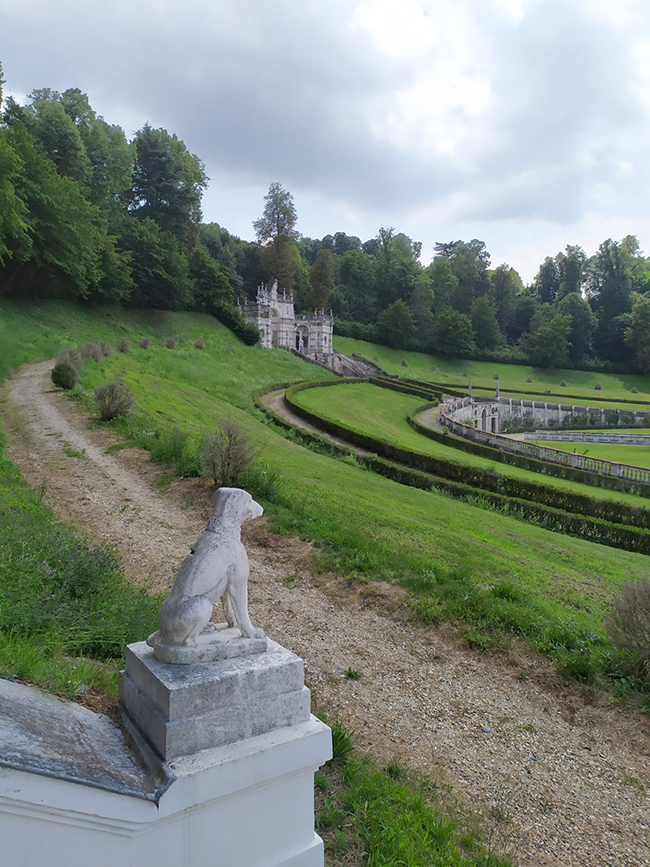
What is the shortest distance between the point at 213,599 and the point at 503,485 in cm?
1886

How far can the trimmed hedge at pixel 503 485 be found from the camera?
1825cm

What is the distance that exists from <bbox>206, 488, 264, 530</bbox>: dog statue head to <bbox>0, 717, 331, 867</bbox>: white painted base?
1409 millimetres

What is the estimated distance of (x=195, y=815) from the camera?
299 centimetres

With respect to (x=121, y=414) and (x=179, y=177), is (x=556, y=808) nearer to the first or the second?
(x=121, y=414)

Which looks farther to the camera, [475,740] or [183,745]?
[475,740]

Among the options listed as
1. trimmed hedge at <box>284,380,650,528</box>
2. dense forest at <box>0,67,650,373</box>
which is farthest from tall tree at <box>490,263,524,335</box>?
trimmed hedge at <box>284,380,650,528</box>

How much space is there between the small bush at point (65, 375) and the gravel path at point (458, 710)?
1062cm

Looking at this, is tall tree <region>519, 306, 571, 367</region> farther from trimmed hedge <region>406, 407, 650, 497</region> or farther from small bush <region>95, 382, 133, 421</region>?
small bush <region>95, 382, 133, 421</region>

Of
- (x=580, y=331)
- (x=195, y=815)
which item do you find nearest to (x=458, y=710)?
(x=195, y=815)

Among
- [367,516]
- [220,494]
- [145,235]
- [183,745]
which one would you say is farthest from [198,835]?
[145,235]

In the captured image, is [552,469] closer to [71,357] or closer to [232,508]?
[71,357]

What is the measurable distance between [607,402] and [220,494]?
6323 cm

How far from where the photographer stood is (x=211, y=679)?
128 inches

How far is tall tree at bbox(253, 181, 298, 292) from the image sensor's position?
70.8 meters
